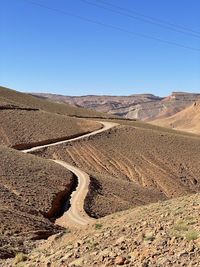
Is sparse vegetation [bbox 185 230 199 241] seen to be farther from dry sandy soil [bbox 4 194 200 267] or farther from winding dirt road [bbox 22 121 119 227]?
winding dirt road [bbox 22 121 119 227]

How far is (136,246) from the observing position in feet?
40.5

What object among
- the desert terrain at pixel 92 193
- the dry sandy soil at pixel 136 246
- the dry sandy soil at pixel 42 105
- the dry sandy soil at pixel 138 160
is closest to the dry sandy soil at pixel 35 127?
the desert terrain at pixel 92 193

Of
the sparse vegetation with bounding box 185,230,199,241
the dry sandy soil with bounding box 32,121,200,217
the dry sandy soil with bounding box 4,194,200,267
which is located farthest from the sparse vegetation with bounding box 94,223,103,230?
the dry sandy soil with bounding box 32,121,200,217

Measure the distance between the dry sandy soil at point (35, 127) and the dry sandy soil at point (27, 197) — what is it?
737 inches

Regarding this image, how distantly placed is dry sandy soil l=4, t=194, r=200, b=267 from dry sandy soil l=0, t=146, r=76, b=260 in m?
2.80

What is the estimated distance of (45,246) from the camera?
55.1ft

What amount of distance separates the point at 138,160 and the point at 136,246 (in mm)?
50252

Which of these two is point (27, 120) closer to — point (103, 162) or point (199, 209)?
point (103, 162)

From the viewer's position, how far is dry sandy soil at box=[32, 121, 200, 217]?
48.4 m

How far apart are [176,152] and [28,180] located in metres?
35.8

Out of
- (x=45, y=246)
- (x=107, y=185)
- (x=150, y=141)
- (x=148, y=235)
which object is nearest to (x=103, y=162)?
(x=150, y=141)

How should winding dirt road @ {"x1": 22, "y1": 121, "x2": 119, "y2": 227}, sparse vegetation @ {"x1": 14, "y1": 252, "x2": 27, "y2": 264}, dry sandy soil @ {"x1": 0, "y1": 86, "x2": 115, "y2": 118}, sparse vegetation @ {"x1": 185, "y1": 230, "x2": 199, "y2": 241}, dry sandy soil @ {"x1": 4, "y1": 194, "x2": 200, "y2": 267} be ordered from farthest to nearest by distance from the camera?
dry sandy soil @ {"x1": 0, "y1": 86, "x2": 115, "y2": 118} < winding dirt road @ {"x1": 22, "y1": 121, "x2": 119, "y2": 227} < sparse vegetation @ {"x1": 14, "y1": 252, "x2": 27, "y2": 264} < sparse vegetation @ {"x1": 185, "y1": 230, "x2": 199, "y2": 241} < dry sandy soil @ {"x1": 4, "y1": 194, "x2": 200, "y2": 267}

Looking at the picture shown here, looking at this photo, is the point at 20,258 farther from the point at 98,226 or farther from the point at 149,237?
the point at 149,237

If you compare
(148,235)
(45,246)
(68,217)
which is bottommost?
(68,217)
